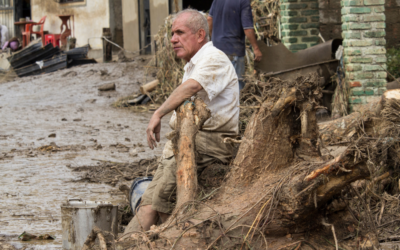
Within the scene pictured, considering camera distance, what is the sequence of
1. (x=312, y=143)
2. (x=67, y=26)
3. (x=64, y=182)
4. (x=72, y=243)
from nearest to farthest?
(x=312, y=143)
(x=72, y=243)
(x=64, y=182)
(x=67, y=26)

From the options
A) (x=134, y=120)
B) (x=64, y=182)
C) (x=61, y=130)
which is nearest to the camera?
(x=64, y=182)

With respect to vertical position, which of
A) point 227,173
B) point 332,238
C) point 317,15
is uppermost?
point 317,15

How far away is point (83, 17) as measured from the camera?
17.8 metres

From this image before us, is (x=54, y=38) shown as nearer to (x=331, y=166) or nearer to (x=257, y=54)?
(x=257, y=54)

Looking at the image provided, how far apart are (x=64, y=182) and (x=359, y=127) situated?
3067 millimetres

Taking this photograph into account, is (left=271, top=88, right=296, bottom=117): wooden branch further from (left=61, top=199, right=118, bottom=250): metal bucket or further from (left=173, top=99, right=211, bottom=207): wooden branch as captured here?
(left=61, top=199, right=118, bottom=250): metal bucket

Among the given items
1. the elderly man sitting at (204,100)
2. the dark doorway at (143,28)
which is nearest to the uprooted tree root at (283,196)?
the elderly man sitting at (204,100)

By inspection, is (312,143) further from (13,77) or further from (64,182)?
(13,77)

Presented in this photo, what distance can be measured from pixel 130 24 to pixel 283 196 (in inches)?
583

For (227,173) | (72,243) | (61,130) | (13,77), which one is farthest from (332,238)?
(13,77)

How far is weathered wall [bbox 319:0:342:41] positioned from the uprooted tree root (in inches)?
254

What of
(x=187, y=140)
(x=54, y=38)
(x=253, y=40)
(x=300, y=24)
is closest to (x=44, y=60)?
(x=54, y=38)

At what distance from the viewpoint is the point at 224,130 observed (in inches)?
129

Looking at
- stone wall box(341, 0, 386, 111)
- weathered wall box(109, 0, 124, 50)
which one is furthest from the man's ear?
weathered wall box(109, 0, 124, 50)
